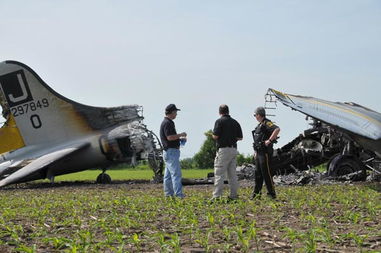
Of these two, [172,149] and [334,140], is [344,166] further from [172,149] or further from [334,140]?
[172,149]

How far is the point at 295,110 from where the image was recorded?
16.5 meters

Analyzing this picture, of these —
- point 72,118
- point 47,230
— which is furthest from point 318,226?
point 72,118

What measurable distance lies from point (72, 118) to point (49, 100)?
4.32ft

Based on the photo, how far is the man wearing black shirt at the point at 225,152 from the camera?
10.9 meters

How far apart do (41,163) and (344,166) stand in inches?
461

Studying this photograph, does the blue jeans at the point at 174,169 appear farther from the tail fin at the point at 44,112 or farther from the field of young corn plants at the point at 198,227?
the tail fin at the point at 44,112

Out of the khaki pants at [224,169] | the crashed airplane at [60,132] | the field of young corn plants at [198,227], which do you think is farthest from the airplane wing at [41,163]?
the khaki pants at [224,169]

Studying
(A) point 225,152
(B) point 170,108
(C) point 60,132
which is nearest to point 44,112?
(C) point 60,132

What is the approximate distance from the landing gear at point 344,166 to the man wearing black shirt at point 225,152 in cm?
754

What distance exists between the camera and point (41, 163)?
70.7 ft

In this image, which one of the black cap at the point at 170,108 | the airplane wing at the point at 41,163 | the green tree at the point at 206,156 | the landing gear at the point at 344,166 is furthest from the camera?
the green tree at the point at 206,156

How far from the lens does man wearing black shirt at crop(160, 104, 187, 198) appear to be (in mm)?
11461

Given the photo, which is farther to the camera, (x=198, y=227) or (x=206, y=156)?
(x=206, y=156)

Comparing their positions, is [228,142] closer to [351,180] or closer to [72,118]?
[351,180]
